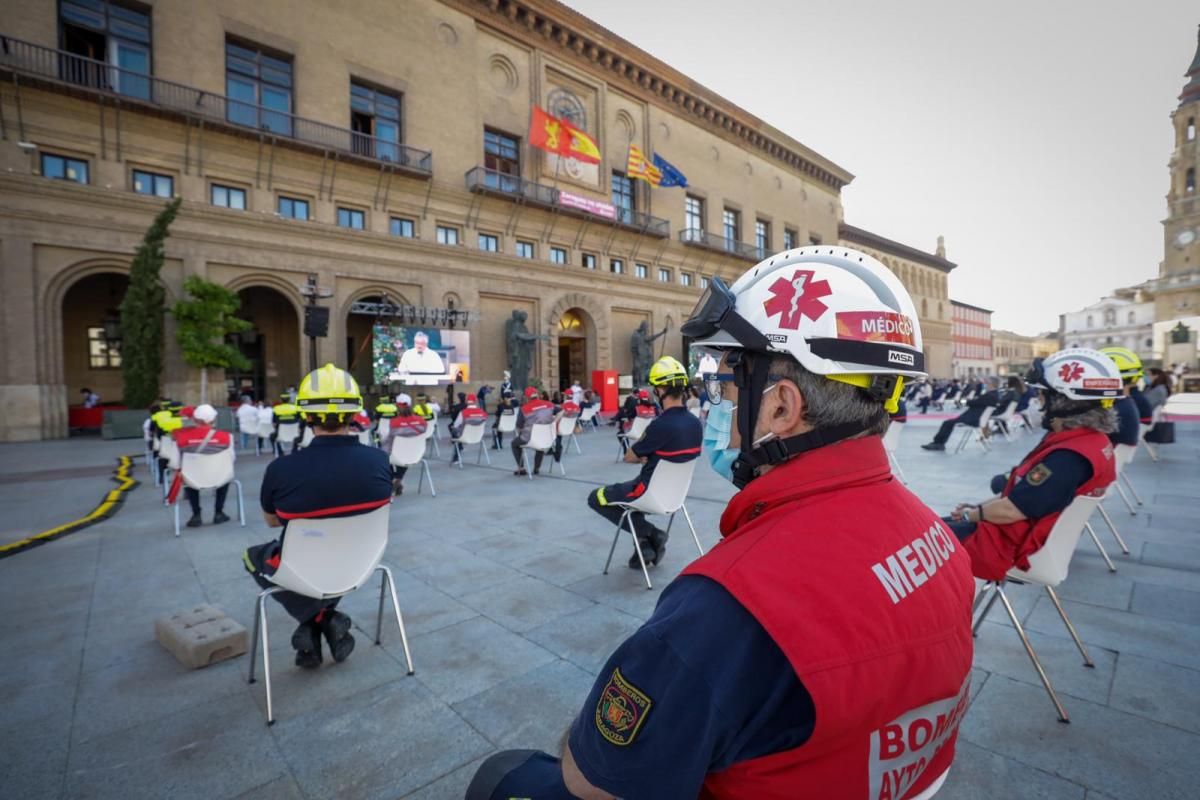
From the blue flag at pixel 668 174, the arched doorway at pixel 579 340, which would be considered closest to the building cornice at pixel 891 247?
the blue flag at pixel 668 174

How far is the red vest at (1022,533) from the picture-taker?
107 inches

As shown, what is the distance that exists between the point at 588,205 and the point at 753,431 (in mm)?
27626

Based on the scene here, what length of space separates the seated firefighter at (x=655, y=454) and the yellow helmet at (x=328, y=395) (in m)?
2.00

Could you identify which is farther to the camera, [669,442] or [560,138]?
[560,138]

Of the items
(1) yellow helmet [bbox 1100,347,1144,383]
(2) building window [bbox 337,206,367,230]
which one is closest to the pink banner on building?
(2) building window [bbox 337,206,367,230]

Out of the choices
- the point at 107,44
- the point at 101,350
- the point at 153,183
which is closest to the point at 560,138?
the point at 153,183

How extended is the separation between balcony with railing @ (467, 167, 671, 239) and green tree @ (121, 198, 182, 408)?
441 inches

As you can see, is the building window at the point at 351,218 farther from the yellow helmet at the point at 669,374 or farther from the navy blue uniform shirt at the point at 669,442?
the navy blue uniform shirt at the point at 669,442

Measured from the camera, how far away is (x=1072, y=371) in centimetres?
330

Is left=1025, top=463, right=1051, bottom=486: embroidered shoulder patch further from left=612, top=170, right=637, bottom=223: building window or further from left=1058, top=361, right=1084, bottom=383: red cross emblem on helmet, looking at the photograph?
left=612, top=170, right=637, bottom=223: building window

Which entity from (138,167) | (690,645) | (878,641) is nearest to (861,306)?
(878,641)

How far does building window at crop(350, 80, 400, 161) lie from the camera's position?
21.3 metres

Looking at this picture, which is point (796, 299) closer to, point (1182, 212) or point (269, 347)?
point (269, 347)

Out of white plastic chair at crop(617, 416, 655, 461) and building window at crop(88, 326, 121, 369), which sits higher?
building window at crop(88, 326, 121, 369)
